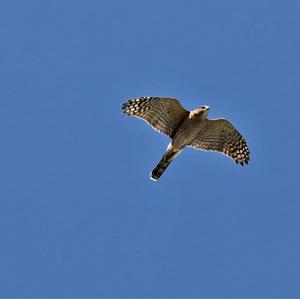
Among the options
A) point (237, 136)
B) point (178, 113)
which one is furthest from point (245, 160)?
point (178, 113)

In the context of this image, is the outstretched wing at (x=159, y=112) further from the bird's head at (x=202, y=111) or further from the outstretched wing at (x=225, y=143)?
the outstretched wing at (x=225, y=143)

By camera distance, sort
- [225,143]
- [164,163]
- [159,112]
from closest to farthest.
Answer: [159,112] < [164,163] < [225,143]

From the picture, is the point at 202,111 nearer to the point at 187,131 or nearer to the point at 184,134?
the point at 187,131

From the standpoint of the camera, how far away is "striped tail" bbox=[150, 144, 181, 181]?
26312 millimetres

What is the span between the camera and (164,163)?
26.5 meters

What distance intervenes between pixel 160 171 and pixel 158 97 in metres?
2.12

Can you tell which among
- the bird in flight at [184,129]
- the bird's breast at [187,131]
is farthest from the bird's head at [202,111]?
the bird's breast at [187,131]

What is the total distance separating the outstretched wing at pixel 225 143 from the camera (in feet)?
87.2

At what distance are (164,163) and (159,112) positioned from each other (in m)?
1.46

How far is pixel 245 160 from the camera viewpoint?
2689 centimetres

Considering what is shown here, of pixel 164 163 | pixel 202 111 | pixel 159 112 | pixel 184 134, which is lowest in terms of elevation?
pixel 164 163

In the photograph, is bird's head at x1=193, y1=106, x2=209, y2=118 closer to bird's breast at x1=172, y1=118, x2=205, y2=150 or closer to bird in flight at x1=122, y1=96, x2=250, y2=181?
bird in flight at x1=122, y1=96, x2=250, y2=181

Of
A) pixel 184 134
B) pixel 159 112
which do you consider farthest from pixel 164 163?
pixel 159 112

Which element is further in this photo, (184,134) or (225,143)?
(225,143)
